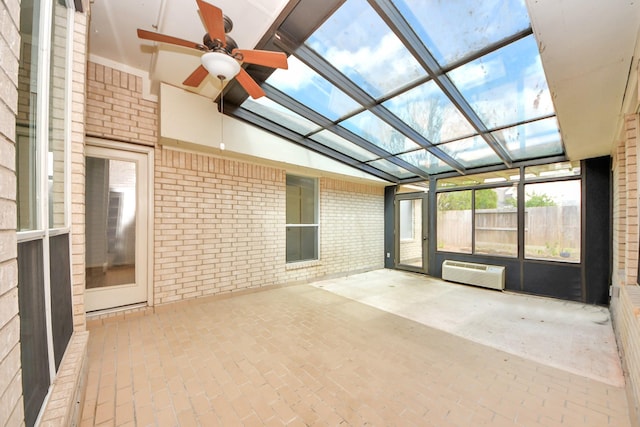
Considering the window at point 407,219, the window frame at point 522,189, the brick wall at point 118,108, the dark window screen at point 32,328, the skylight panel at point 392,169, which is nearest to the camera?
the dark window screen at point 32,328

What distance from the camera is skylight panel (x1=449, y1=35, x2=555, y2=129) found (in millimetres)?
2258

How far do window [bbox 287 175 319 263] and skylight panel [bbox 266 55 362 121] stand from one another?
197 centimetres

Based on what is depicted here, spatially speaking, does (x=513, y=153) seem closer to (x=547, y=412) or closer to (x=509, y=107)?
(x=509, y=107)

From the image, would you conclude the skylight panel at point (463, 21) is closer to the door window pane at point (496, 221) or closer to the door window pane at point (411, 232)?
the door window pane at point (496, 221)

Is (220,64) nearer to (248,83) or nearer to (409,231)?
(248,83)

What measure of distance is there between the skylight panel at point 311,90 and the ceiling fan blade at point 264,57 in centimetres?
64

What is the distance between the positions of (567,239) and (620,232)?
3.90ft

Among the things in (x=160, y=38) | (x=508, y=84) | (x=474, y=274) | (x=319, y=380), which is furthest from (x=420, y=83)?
(x=474, y=274)

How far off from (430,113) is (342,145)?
1.82m

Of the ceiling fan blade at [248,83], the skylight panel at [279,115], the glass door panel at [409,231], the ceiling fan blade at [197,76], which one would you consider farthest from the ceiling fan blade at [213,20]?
the glass door panel at [409,231]

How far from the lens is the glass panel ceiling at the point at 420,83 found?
81.4 inches

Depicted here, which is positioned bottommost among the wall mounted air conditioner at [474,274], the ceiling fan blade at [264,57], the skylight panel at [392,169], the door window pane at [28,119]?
the wall mounted air conditioner at [474,274]

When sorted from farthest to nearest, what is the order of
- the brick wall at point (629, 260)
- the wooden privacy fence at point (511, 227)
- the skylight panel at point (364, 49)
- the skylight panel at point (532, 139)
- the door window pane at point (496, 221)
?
the door window pane at point (496, 221) < the wooden privacy fence at point (511, 227) < the skylight panel at point (532, 139) < the skylight panel at point (364, 49) < the brick wall at point (629, 260)

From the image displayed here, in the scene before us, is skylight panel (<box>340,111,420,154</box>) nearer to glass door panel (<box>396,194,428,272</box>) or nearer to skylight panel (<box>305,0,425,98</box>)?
skylight panel (<box>305,0,425,98</box>)
